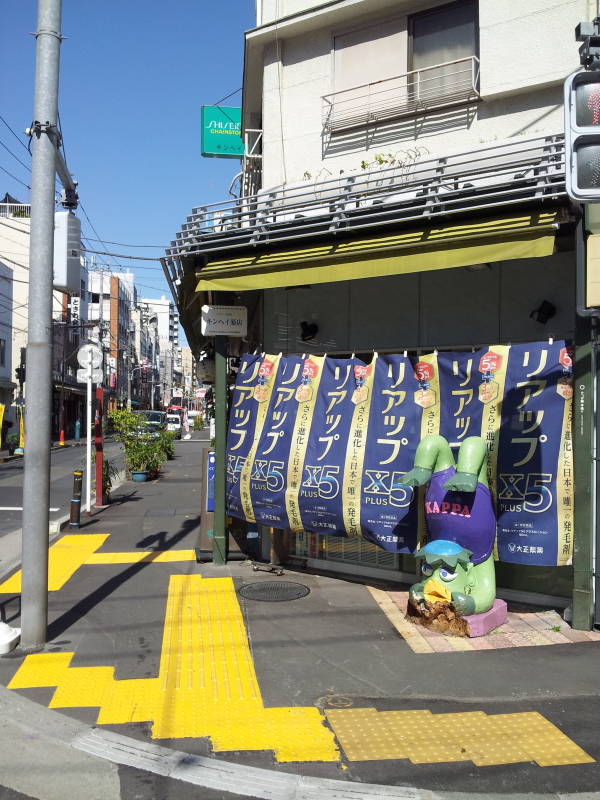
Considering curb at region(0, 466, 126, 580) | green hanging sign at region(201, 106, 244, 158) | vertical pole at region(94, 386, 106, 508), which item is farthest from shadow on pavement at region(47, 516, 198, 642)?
green hanging sign at region(201, 106, 244, 158)

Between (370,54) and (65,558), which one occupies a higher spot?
(370,54)

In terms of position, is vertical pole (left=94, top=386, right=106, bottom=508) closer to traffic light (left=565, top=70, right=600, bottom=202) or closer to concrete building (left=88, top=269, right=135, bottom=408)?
traffic light (left=565, top=70, right=600, bottom=202)

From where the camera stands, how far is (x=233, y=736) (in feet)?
15.0

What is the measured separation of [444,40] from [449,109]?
3.67ft

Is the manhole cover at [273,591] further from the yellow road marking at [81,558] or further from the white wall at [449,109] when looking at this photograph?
the white wall at [449,109]

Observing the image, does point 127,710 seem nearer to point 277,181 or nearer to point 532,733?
point 532,733

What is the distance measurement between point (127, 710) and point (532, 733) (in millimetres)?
2972

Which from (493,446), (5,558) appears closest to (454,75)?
(493,446)

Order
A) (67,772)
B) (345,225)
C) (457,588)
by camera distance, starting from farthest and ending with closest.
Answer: (345,225) < (457,588) < (67,772)

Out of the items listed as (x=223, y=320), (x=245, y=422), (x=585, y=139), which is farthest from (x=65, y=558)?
(x=585, y=139)

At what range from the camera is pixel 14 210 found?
184ft

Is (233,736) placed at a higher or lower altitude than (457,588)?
lower

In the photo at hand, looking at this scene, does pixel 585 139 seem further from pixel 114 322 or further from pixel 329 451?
pixel 114 322

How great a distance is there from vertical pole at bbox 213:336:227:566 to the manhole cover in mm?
1048
